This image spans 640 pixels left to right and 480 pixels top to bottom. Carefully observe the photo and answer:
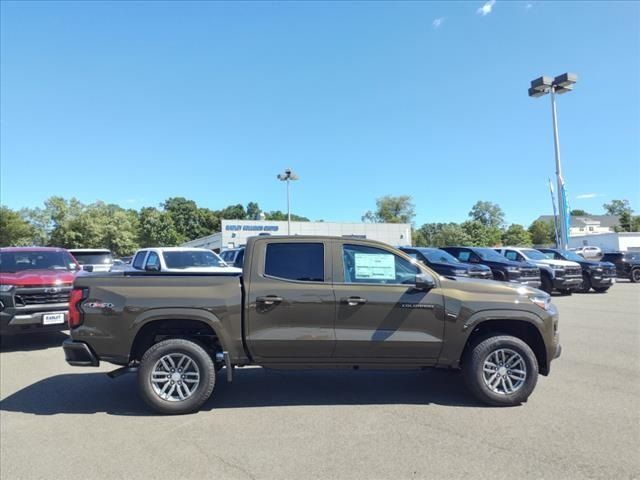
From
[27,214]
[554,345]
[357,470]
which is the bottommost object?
[357,470]

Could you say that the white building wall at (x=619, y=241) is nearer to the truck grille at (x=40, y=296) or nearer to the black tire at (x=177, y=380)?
the truck grille at (x=40, y=296)

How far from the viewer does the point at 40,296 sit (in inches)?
311

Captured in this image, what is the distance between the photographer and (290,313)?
4719 millimetres

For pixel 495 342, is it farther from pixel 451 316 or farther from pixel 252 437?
pixel 252 437

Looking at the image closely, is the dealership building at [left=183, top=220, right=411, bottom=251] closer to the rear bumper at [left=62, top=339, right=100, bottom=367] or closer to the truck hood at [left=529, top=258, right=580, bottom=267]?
the truck hood at [left=529, top=258, right=580, bottom=267]

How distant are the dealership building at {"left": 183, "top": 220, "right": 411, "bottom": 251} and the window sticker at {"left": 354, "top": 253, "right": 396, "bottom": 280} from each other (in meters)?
35.8

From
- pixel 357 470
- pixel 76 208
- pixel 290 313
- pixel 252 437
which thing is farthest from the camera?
pixel 76 208

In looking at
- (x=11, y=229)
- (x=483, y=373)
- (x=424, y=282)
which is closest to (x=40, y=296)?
(x=424, y=282)

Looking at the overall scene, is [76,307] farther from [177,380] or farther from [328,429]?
[328,429]

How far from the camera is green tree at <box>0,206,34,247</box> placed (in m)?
54.0

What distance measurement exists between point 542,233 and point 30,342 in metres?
97.6

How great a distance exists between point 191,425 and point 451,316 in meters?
2.91

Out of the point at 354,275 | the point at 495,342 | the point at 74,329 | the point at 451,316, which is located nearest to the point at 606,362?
the point at 495,342

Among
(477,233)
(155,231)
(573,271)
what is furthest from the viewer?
(477,233)
